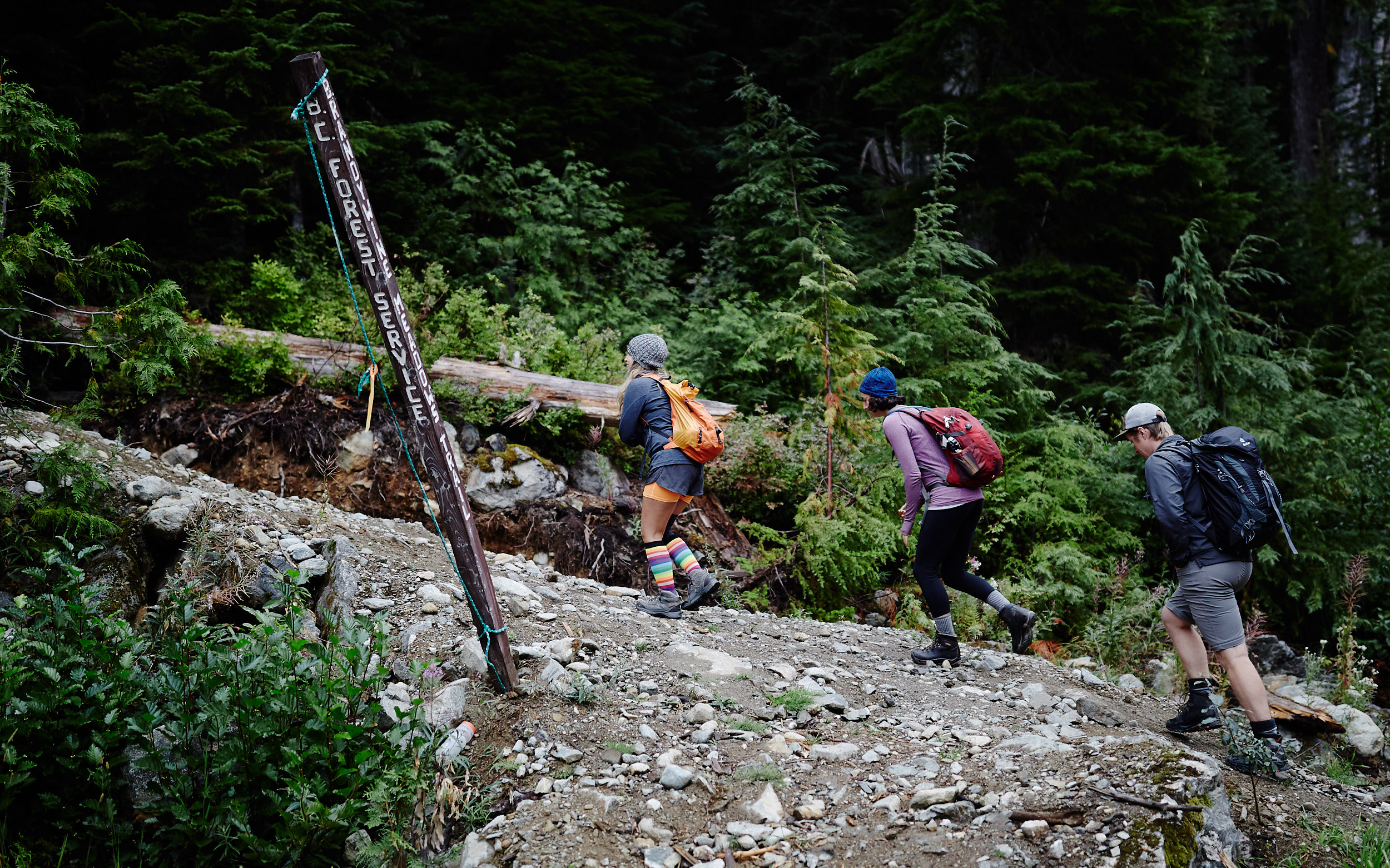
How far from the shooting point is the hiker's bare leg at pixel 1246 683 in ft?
15.1

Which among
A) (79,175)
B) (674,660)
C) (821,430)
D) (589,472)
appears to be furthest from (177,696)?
(821,430)

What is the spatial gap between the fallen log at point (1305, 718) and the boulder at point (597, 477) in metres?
6.08

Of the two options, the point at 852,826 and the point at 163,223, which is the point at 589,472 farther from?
the point at 163,223

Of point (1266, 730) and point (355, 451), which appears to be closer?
point (1266, 730)

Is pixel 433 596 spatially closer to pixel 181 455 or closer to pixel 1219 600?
pixel 181 455

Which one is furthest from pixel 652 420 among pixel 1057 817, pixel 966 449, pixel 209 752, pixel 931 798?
pixel 1057 817

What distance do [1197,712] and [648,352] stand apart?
4440mm

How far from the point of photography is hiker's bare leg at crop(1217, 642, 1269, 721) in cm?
459

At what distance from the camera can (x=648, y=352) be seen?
6059 millimetres

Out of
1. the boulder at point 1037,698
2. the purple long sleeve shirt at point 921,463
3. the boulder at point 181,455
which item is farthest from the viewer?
the boulder at point 181,455

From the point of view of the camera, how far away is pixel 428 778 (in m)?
3.94

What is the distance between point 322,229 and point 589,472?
6.04 metres

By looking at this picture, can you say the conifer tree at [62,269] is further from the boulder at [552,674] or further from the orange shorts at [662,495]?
the boulder at [552,674]

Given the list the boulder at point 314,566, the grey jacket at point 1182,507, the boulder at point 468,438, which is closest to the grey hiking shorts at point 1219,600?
the grey jacket at point 1182,507
